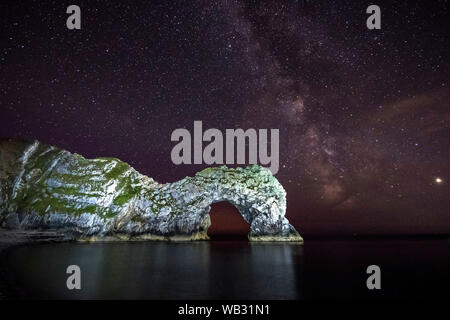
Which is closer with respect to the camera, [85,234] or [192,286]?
[192,286]

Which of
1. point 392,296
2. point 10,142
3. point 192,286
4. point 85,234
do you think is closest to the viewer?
point 392,296

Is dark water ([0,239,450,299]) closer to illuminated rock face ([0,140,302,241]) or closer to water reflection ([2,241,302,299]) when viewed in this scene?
water reflection ([2,241,302,299])

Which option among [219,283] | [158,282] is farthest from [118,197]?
[219,283]

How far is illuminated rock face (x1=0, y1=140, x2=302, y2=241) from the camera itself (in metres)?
115

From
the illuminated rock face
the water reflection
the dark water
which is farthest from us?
the illuminated rock face

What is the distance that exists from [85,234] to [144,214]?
24735mm

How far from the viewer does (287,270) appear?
41781 millimetres

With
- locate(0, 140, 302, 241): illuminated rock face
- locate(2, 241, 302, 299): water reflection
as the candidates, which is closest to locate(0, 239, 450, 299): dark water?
locate(2, 241, 302, 299): water reflection

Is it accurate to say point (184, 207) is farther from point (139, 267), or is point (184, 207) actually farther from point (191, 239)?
point (139, 267)

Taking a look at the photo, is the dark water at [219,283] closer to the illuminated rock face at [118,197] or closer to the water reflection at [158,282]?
the water reflection at [158,282]

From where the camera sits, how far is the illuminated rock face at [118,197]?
114562mm

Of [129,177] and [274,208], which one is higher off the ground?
[129,177]
